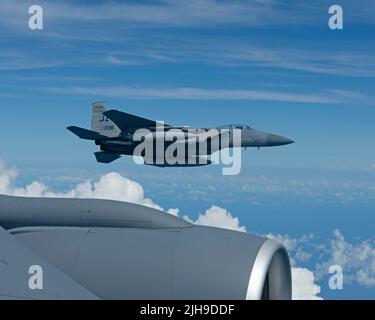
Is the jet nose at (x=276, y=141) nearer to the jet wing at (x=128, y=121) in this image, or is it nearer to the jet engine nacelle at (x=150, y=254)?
the jet wing at (x=128, y=121)

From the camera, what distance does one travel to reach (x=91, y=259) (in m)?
5.50

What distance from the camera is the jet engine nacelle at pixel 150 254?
5.20 meters

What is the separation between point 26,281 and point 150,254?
168 cm

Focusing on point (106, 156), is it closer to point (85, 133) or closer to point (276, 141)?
point (85, 133)

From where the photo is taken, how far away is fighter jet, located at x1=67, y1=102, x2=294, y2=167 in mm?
44156

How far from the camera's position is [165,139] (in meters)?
46.1

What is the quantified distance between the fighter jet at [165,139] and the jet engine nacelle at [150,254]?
36.7 metres

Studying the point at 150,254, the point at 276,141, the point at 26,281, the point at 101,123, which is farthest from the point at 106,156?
the point at 26,281

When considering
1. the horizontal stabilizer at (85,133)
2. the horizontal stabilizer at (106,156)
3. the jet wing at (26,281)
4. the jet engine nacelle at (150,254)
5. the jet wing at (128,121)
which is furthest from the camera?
the jet wing at (128,121)

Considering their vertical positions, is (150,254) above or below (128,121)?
below

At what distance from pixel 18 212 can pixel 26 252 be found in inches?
87.1

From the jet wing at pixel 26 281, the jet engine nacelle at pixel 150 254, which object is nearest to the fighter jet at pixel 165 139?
the jet engine nacelle at pixel 150 254

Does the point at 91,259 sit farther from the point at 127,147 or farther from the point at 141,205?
the point at 127,147
